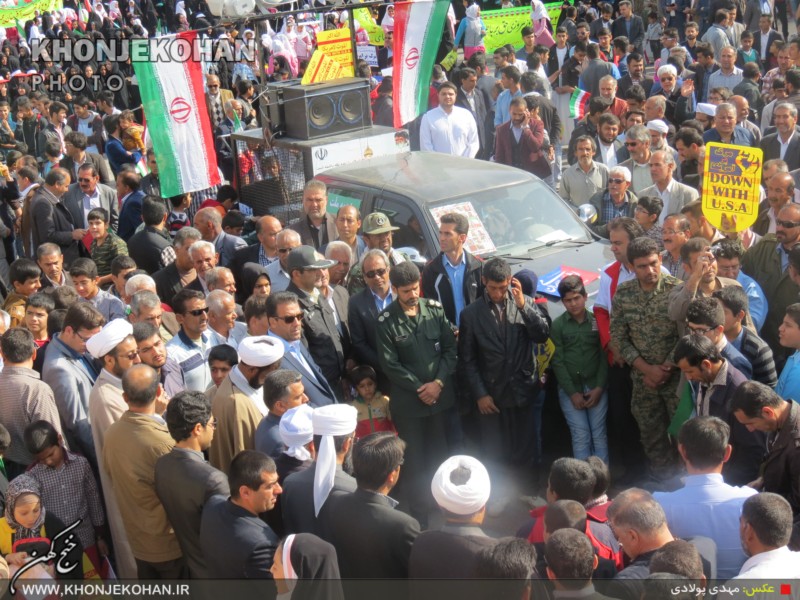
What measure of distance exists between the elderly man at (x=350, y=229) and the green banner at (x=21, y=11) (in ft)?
54.8

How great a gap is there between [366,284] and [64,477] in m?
2.53

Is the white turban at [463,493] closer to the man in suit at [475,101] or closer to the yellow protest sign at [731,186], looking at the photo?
the yellow protest sign at [731,186]

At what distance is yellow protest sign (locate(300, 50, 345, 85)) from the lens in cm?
1023

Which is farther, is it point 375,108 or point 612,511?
point 375,108

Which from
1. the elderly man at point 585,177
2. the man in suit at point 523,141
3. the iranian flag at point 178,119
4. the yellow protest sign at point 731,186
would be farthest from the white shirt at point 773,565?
the man in suit at point 523,141

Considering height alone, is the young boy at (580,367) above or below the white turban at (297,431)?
below

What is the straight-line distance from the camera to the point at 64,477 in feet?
17.7

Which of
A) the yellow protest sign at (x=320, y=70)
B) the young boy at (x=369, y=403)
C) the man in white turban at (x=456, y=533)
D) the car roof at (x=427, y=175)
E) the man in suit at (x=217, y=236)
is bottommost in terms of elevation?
the young boy at (x=369, y=403)

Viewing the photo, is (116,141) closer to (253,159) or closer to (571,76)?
(253,159)

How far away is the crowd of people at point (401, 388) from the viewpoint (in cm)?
423

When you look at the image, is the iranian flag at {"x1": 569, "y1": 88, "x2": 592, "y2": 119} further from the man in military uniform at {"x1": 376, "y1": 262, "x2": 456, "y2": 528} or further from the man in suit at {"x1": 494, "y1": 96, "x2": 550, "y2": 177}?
the man in military uniform at {"x1": 376, "y1": 262, "x2": 456, "y2": 528}

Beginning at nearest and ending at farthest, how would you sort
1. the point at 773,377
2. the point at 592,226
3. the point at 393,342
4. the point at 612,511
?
the point at 612,511 → the point at 773,377 → the point at 393,342 → the point at 592,226

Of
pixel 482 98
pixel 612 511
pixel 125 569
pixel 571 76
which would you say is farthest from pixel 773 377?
pixel 571 76

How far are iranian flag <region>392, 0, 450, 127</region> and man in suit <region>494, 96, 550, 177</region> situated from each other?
1.11 meters
